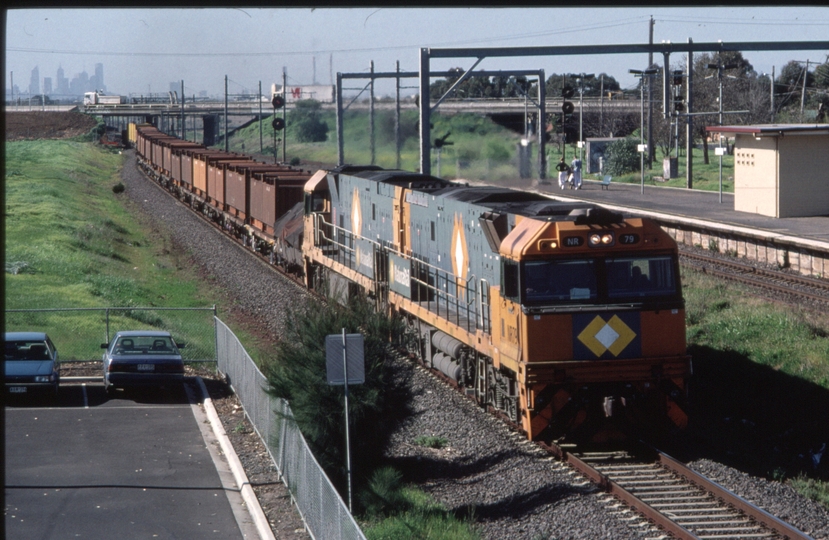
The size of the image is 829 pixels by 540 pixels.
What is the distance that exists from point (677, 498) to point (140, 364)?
11611mm

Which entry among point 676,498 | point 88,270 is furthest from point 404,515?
point 88,270

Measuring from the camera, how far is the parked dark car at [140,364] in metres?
19.4

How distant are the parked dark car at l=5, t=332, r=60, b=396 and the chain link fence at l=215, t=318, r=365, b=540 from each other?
368 centimetres

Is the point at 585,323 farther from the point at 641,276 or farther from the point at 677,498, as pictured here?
the point at 677,498

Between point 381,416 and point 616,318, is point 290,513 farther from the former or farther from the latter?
point 616,318

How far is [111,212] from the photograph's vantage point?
5678 centimetres

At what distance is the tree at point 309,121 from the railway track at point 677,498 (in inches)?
1987

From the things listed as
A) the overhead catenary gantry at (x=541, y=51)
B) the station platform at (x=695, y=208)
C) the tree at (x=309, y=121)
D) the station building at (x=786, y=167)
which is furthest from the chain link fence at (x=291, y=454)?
the tree at (x=309, y=121)

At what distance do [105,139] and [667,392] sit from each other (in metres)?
124

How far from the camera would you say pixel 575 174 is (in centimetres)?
5356

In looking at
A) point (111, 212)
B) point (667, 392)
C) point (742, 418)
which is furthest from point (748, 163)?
point (111, 212)

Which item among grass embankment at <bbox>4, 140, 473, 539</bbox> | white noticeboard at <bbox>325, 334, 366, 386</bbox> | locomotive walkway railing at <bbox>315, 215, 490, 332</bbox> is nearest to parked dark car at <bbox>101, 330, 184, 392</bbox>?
grass embankment at <bbox>4, 140, 473, 539</bbox>

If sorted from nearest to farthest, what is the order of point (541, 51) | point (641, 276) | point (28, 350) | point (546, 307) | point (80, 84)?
point (546, 307), point (641, 276), point (28, 350), point (541, 51), point (80, 84)

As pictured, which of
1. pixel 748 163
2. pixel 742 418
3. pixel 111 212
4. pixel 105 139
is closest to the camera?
pixel 742 418
